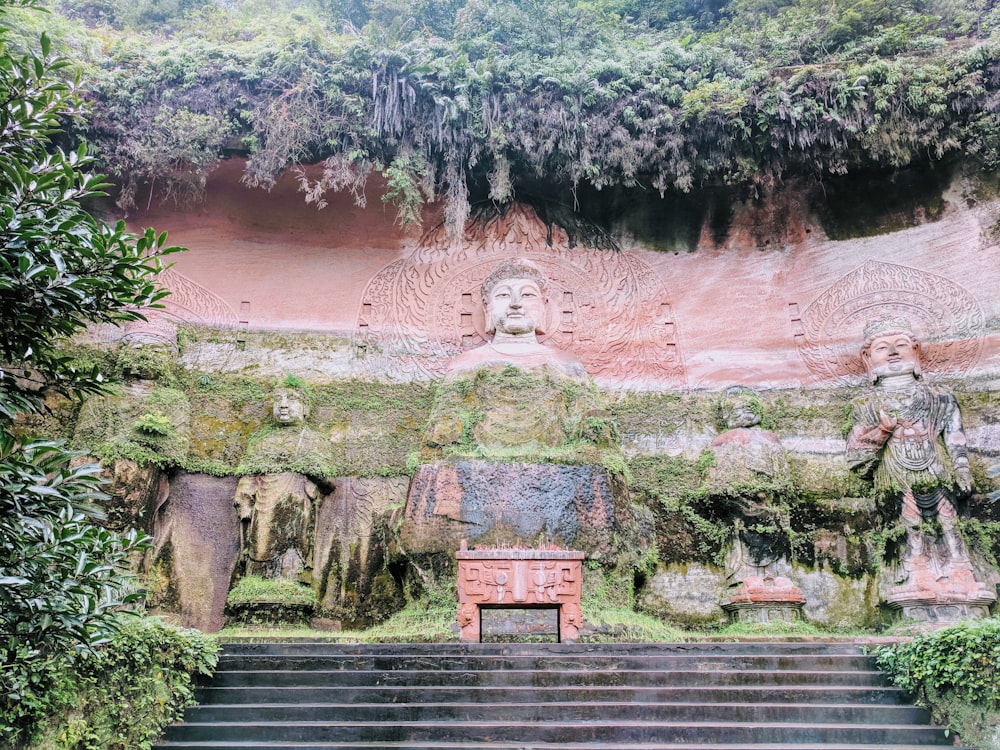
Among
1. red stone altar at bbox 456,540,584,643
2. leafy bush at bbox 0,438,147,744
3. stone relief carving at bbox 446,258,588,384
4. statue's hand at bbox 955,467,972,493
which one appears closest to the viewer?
leafy bush at bbox 0,438,147,744

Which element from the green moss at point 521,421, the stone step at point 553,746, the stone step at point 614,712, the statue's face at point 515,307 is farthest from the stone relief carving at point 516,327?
the stone step at point 553,746

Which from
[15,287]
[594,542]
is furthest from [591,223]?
[15,287]

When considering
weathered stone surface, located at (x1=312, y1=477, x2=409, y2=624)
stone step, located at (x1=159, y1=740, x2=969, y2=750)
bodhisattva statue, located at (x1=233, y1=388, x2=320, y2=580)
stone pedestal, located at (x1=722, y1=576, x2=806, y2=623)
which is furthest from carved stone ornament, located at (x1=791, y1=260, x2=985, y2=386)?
bodhisattva statue, located at (x1=233, y1=388, x2=320, y2=580)

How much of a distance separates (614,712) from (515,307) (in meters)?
5.55

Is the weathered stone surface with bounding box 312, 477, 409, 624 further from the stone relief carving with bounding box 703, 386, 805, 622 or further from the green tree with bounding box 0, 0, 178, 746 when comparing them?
the green tree with bounding box 0, 0, 178, 746

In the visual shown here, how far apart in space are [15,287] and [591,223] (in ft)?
27.5

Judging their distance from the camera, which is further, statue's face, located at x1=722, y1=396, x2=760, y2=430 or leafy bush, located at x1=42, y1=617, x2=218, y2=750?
statue's face, located at x1=722, y1=396, x2=760, y2=430

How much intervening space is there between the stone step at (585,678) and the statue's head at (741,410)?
3.80 metres

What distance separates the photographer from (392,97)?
10.6 metres

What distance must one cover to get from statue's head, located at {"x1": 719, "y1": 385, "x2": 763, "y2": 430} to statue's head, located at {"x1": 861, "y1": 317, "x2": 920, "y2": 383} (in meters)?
Result: 1.32

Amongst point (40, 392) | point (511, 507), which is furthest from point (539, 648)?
point (40, 392)

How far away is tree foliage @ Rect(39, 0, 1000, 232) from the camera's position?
10.4 meters

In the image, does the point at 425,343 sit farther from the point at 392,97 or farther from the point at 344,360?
the point at 392,97

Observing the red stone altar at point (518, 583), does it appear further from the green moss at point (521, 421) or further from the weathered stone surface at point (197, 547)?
the weathered stone surface at point (197, 547)
